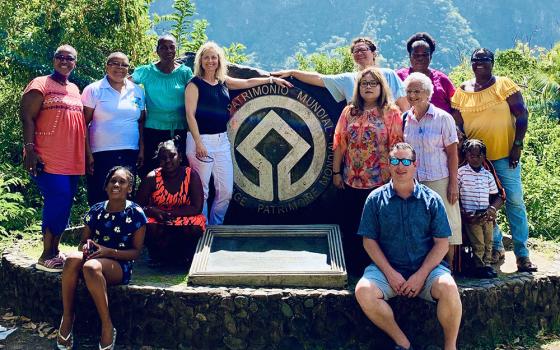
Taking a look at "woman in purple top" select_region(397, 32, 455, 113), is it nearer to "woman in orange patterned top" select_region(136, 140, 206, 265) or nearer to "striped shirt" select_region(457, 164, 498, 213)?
"striped shirt" select_region(457, 164, 498, 213)

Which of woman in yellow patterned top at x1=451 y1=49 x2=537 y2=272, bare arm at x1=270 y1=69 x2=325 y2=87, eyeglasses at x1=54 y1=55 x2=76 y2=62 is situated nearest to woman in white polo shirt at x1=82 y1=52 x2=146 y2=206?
eyeglasses at x1=54 y1=55 x2=76 y2=62

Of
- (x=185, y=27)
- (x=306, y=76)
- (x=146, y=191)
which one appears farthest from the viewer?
(x=185, y=27)

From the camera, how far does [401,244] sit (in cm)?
430

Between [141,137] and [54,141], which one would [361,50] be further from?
[54,141]

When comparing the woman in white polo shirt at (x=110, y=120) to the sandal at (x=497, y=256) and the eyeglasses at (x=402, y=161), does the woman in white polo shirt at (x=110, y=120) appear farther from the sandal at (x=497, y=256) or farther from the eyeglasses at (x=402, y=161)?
the sandal at (x=497, y=256)

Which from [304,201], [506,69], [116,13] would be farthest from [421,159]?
[506,69]

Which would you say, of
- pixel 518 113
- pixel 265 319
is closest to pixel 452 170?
pixel 518 113

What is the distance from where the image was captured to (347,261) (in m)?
5.59

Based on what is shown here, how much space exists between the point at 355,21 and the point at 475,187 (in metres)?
99.4

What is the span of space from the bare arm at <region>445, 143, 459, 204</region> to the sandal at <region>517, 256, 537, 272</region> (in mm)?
944

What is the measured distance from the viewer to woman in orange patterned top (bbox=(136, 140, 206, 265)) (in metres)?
5.09

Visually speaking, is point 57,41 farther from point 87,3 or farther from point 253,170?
point 253,170

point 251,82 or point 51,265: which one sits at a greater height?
point 251,82

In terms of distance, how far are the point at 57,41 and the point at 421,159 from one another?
18.7 ft
